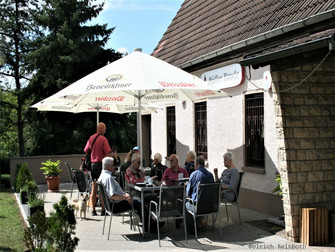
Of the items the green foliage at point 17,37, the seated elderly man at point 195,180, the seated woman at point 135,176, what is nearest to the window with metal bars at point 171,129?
the seated woman at point 135,176

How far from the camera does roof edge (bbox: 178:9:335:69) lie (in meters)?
7.42

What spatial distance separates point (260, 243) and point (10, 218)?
17.1 ft

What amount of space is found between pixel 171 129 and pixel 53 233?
10470mm

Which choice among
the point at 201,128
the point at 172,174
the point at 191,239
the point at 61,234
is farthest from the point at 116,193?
the point at 201,128

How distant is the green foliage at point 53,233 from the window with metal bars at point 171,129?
958cm

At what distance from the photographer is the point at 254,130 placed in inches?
394

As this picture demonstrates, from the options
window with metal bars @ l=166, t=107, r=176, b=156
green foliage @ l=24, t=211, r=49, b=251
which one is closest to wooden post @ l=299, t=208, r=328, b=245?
green foliage @ l=24, t=211, r=49, b=251

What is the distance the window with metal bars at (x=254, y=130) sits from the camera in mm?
9758

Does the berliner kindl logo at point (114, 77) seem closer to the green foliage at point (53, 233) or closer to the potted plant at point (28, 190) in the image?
the green foliage at point (53, 233)

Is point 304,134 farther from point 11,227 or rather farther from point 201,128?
point 201,128

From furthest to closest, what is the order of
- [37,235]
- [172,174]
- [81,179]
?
[81,179], [172,174], [37,235]

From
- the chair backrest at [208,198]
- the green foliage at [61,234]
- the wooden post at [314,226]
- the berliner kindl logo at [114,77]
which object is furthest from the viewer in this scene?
the berliner kindl logo at [114,77]

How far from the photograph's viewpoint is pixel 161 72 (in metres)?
8.03

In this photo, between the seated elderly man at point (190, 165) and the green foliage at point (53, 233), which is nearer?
the green foliage at point (53, 233)
